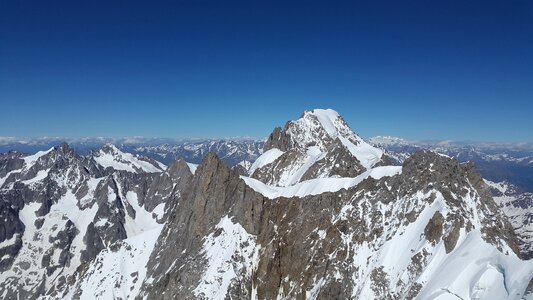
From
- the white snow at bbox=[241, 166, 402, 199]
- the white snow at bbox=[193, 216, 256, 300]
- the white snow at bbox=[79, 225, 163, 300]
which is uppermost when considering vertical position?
the white snow at bbox=[241, 166, 402, 199]

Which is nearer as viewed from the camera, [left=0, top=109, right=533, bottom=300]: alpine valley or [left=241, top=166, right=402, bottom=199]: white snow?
[left=0, top=109, right=533, bottom=300]: alpine valley

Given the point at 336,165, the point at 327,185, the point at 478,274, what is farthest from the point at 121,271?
the point at 478,274

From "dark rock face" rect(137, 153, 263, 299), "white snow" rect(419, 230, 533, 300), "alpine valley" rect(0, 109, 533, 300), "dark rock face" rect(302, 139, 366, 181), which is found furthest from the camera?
"dark rock face" rect(302, 139, 366, 181)

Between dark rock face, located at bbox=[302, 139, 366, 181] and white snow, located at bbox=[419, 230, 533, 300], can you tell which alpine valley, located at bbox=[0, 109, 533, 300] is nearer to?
white snow, located at bbox=[419, 230, 533, 300]

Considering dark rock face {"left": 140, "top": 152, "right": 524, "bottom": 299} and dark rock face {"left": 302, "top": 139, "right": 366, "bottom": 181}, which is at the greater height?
dark rock face {"left": 302, "top": 139, "right": 366, "bottom": 181}

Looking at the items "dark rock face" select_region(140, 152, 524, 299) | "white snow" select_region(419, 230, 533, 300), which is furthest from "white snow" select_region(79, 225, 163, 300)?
"white snow" select_region(419, 230, 533, 300)

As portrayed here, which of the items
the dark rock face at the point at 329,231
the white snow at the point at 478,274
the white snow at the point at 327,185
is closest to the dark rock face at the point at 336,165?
the white snow at the point at 327,185

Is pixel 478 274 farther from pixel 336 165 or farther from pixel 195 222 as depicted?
pixel 195 222

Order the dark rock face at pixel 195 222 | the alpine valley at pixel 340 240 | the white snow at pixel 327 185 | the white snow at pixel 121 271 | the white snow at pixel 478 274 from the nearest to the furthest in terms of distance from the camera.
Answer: the white snow at pixel 478 274 → the alpine valley at pixel 340 240 → the white snow at pixel 327 185 → the dark rock face at pixel 195 222 → the white snow at pixel 121 271

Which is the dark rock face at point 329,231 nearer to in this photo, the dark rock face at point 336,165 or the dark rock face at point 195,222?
the dark rock face at point 195,222

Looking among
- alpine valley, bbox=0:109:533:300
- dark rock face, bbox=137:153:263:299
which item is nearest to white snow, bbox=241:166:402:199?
alpine valley, bbox=0:109:533:300

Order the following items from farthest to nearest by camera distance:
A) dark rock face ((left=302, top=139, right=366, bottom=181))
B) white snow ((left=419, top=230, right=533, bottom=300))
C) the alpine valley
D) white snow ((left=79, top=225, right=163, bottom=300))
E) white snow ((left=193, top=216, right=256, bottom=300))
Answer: white snow ((left=79, top=225, right=163, bottom=300)) < dark rock face ((left=302, top=139, right=366, bottom=181)) < white snow ((left=193, top=216, right=256, bottom=300)) < the alpine valley < white snow ((left=419, top=230, right=533, bottom=300))

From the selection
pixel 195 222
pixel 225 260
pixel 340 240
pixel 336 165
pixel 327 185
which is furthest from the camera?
pixel 336 165
